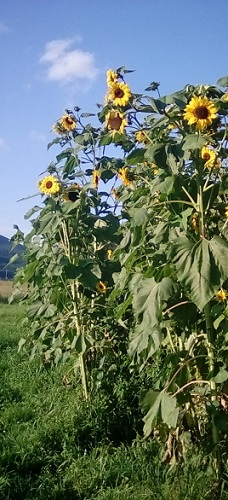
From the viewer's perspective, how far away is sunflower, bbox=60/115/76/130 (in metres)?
4.15

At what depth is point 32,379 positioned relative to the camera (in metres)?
4.51

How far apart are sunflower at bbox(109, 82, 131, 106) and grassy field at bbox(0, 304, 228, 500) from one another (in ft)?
4.97

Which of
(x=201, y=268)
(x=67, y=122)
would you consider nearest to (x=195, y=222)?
(x=201, y=268)

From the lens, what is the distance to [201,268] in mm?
2314

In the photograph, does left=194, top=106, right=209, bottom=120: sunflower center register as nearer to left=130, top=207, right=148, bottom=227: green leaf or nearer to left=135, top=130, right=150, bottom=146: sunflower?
left=130, top=207, right=148, bottom=227: green leaf

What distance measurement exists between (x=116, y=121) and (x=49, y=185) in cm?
99

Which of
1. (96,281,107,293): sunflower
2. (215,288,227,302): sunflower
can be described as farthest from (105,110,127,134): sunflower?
(96,281,107,293): sunflower

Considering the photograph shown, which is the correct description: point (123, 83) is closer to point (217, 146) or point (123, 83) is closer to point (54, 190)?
point (217, 146)

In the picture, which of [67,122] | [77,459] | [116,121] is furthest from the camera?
[67,122]

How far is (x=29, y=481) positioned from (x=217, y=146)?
1653 mm

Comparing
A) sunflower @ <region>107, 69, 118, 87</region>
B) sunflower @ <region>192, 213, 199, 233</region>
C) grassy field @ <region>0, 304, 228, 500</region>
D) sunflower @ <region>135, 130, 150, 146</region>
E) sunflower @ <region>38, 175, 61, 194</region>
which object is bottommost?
grassy field @ <region>0, 304, 228, 500</region>

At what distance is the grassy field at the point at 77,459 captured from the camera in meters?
2.66

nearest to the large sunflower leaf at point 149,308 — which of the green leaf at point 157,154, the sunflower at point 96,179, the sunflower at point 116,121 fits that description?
the green leaf at point 157,154

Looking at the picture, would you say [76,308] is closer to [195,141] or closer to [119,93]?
[119,93]
